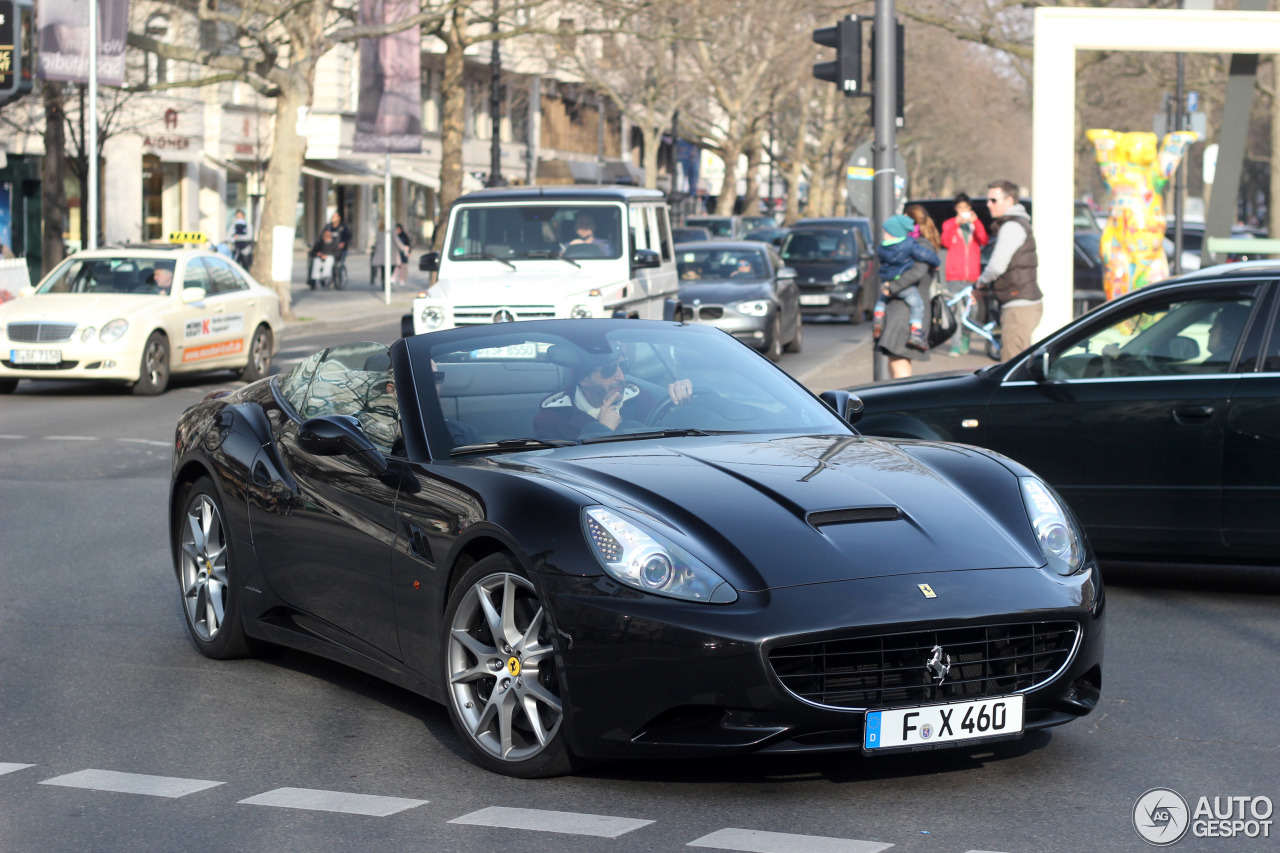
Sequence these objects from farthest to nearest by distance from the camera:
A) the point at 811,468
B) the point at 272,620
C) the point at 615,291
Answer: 1. the point at 615,291
2. the point at 272,620
3. the point at 811,468

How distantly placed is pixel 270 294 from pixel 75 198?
27521mm

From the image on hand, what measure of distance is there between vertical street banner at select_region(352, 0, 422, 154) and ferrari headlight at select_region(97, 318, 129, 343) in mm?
18099

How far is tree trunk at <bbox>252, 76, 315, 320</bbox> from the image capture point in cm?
3078

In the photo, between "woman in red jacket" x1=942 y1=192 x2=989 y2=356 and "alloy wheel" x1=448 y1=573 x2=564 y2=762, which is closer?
"alloy wheel" x1=448 y1=573 x2=564 y2=762

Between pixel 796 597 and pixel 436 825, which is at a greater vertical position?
pixel 796 597

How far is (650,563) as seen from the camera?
4781mm

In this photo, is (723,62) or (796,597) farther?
(723,62)

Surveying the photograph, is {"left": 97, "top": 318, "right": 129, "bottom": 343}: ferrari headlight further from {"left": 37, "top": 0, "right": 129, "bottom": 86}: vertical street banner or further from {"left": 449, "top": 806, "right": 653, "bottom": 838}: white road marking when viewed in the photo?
{"left": 449, "top": 806, "right": 653, "bottom": 838}: white road marking

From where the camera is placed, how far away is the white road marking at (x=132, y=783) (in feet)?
16.4

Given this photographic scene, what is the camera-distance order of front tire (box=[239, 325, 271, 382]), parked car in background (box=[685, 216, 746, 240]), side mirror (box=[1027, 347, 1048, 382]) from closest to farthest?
side mirror (box=[1027, 347, 1048, 382]) < front tire (box=[239, 325, 271, 382]) < parked car in background (box=[685, 216, 746, 240])

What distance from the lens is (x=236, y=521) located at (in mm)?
6629

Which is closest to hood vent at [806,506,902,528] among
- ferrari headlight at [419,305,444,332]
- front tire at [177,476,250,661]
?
front tire at [177,476,250,661]

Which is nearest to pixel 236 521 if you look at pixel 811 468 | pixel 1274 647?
pixel 811 468

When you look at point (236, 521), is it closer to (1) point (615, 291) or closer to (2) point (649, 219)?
(1) point (615, 291)
